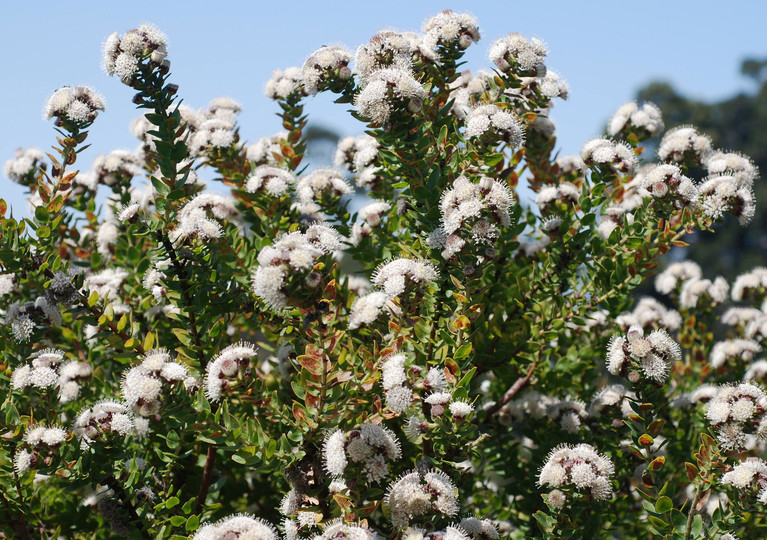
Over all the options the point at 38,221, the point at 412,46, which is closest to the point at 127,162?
the point at 38,221

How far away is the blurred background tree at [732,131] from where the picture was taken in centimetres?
4153

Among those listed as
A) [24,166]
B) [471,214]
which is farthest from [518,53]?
[24,166]

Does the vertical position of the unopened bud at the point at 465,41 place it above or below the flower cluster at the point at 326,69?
above

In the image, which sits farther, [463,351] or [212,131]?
[212,131]

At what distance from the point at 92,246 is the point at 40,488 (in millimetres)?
1747

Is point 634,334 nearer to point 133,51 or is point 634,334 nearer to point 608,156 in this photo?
point 608,156

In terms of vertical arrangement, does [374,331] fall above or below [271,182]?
below

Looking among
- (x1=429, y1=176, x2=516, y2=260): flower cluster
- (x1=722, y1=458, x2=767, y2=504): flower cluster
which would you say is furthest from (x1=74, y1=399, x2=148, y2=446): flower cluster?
(x1=722, y1=458, x2=767, y2=504): flower cluster

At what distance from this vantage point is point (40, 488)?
3557mm

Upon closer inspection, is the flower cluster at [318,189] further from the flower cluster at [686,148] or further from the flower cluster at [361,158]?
the flower cluster at [686,148]

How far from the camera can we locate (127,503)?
117 inches

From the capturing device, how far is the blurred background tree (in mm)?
41531

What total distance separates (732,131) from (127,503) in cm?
5093

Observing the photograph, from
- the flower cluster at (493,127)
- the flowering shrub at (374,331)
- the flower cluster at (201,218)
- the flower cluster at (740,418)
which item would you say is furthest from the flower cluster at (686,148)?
the flower cluster at (201,218)
